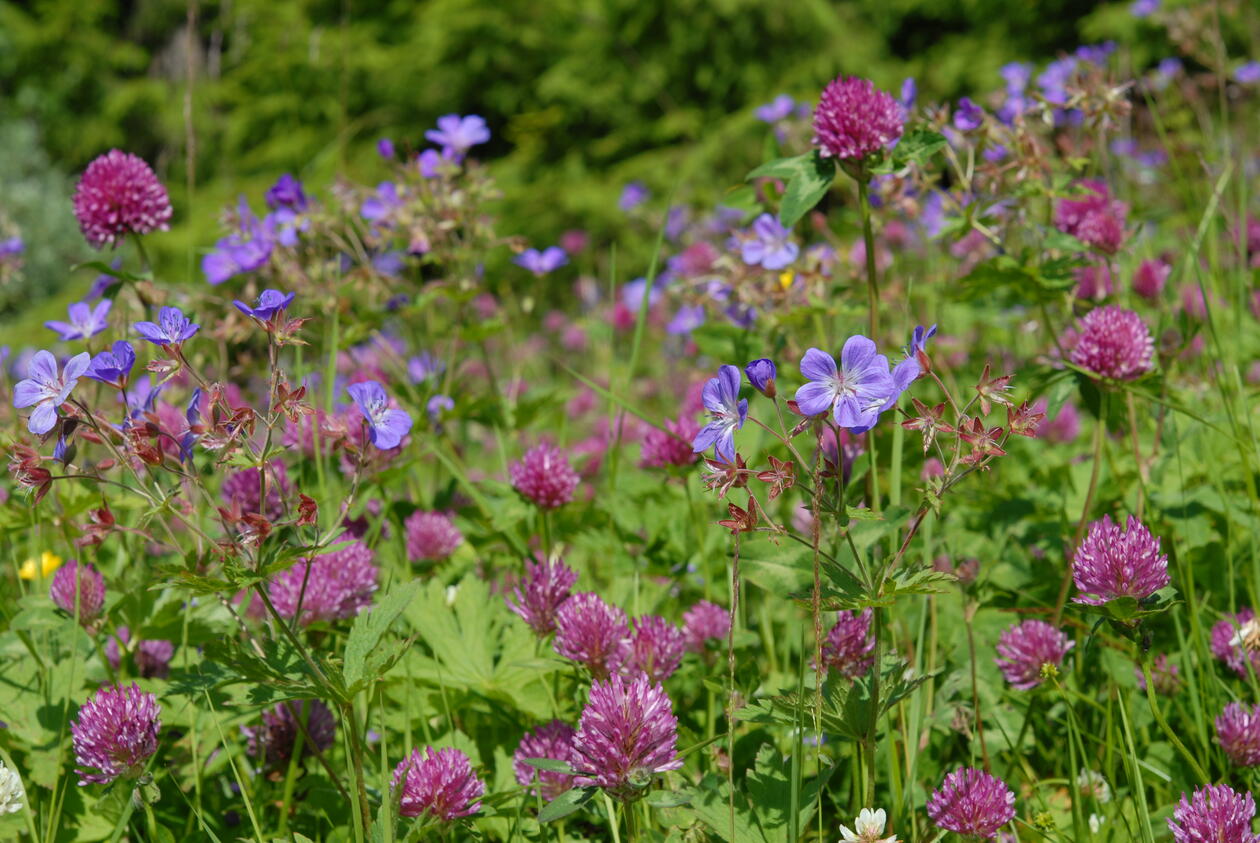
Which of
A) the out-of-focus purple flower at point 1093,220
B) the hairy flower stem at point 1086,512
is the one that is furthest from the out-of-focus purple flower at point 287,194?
the hairy flower stem at point 1086,512

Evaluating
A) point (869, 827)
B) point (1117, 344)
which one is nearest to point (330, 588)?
point (869, 827)

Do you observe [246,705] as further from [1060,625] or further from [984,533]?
[984,533]

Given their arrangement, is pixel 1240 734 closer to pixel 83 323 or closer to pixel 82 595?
pixel 82 595

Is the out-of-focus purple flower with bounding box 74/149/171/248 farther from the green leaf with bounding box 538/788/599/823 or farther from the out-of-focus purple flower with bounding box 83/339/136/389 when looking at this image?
the green leaf with bounding box 538/788/599/823

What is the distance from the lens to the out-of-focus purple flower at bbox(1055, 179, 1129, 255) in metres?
2.20

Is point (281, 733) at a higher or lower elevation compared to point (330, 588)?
lower

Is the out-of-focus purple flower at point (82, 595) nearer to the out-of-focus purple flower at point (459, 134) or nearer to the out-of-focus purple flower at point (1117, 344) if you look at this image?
the out-of-focus purple flower at point (459, 134)

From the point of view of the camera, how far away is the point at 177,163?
9.30 metres

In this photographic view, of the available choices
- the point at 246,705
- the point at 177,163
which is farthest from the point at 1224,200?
the point at 177,163

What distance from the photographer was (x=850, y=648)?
1.57 metres

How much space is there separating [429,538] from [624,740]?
1.04m

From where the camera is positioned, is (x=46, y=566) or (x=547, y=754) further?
(x=46, y=566)

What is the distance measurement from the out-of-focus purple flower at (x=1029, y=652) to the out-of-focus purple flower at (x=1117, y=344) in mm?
439

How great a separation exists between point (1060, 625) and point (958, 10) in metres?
6.88
